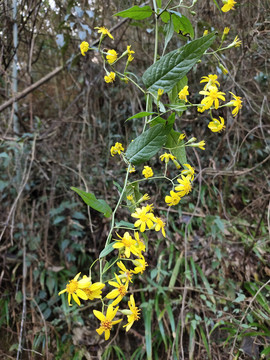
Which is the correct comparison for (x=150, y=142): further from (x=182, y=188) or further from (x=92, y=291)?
(x=92, y=291)

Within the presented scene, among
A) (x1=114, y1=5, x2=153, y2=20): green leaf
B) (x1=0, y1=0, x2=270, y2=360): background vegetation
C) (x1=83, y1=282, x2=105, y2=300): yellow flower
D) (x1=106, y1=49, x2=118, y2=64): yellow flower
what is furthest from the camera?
(x1=0, y1=0, x2=270, y2=360): background vegetation

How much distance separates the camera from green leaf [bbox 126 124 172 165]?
454 millimetres

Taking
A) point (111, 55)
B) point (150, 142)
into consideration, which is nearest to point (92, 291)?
point (150, 142)

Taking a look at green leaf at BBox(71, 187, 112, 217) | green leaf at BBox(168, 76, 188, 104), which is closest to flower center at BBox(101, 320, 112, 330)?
green leaf at BBox(71, 187, 112, 217)

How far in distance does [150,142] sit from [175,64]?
13 centimetres

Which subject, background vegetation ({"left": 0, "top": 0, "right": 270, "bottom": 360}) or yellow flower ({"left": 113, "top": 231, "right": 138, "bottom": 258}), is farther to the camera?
background vegetation ({"left": 0, "top": 0, "right": 270, "bottom": 360})

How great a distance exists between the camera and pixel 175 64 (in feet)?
1.49

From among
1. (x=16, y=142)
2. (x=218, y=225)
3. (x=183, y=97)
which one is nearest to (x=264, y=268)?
(x=218, y=225)

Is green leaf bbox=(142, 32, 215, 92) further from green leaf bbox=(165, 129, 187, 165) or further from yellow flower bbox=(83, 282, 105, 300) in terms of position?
yellow flower bbox=(83, 282, 105, 300)

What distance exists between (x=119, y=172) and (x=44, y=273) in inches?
26.8

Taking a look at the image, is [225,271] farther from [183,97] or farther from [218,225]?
[183,97]

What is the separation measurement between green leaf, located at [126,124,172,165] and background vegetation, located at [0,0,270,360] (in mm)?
758

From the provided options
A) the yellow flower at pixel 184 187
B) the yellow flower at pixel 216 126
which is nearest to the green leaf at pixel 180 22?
the yellow flower at pixel 216 126

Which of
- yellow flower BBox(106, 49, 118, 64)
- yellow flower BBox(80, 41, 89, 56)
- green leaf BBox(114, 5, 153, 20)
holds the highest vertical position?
green leaf BBox(114, 5, 153, 20)
